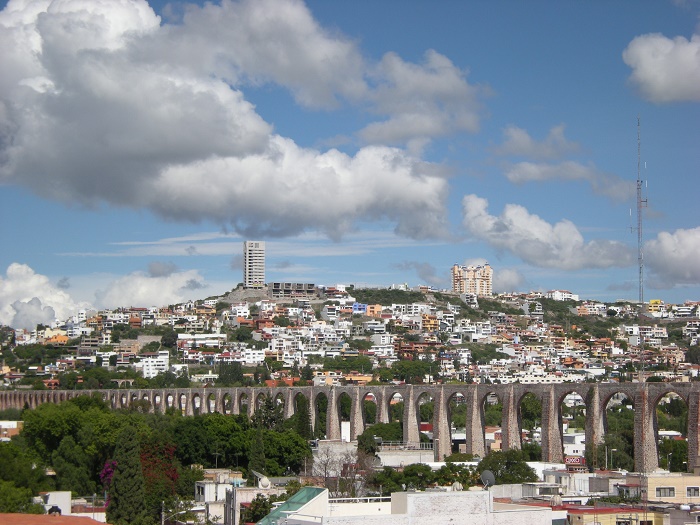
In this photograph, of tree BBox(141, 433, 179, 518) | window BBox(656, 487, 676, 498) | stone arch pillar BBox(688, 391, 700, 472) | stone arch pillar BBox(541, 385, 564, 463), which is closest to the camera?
window BBox(656, 487, 676, 498)

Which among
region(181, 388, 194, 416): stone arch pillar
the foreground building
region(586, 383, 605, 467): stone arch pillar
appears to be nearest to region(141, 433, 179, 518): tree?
the foreground building

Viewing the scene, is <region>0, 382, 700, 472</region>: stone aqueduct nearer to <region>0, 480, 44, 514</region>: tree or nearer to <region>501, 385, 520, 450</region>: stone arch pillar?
<region>501, 385, 520, 450</region>: stone arch pillar

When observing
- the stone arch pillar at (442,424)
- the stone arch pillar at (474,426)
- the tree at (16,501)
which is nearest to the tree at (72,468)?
the tree at (16,501)

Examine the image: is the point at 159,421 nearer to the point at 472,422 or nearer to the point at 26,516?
the point at 472,422

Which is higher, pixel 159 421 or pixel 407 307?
pixel 407 307

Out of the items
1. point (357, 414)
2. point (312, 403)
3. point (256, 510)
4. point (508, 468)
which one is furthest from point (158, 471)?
point (312, 403)

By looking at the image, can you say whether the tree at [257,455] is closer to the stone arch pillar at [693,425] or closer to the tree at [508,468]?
the tree at [508,468]

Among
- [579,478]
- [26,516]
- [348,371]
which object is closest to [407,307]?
[348,371]

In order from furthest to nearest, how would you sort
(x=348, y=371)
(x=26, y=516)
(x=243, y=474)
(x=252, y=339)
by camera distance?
(x=252, y=339) < (x=348, y=371) < (x=243, y=474) < (x=26, y=516)
